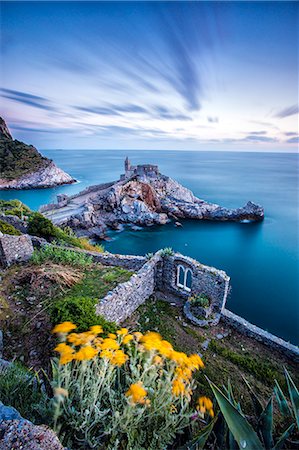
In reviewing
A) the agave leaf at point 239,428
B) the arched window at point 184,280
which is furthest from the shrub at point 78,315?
the arched window at point 184,280

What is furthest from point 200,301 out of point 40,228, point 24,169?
point 24,169

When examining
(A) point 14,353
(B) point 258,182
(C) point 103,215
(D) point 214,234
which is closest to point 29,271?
(A) point 14,353

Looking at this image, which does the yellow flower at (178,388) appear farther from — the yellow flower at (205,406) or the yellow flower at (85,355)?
the yellow flower at (85,355)

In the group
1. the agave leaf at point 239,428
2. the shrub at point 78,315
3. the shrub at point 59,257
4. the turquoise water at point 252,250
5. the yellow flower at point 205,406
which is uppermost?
the yellow flower at point 205,406

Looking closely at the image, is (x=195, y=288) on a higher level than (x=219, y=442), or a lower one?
lower

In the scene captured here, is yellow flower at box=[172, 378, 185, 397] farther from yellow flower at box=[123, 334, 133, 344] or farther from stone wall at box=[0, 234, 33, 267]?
stone wall at box=[0, 234, 33, 267]

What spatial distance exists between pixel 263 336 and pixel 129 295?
456cm

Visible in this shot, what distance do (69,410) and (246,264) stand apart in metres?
19.5

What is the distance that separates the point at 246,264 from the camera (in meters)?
19.1

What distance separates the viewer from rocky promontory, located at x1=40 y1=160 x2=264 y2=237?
23.5 metres

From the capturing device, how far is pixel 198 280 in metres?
8.05

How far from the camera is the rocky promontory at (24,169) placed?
Result: 4488 centimetres

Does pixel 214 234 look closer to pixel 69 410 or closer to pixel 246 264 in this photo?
pixel 246 264

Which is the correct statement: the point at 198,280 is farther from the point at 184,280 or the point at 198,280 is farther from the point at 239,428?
the point at 239,428
